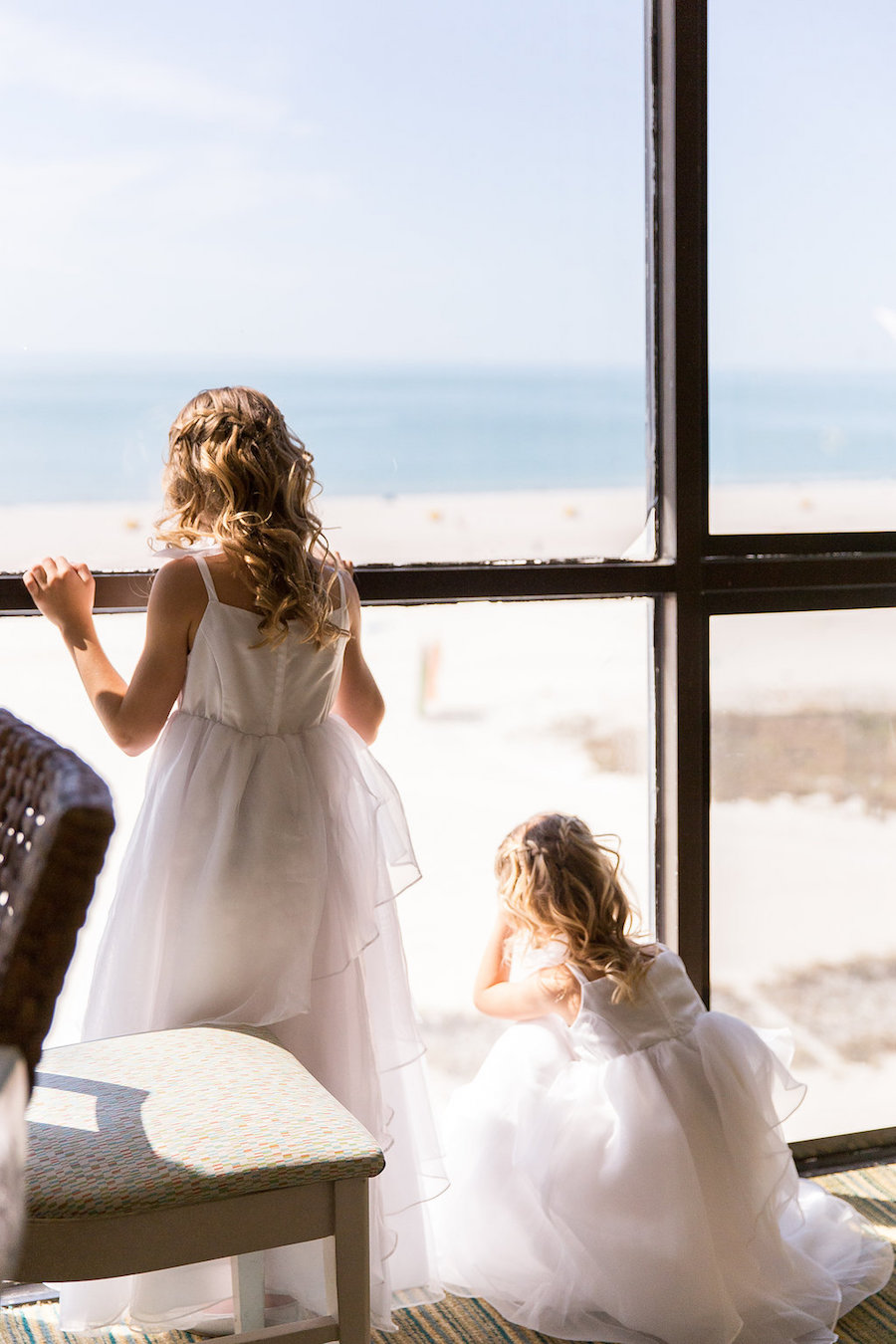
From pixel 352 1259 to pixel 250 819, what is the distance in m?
0.61

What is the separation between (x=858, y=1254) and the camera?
84.1 inches

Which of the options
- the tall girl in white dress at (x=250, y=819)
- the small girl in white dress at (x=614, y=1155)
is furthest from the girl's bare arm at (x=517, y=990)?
the tall girl in white dress at (x=250, y=819)

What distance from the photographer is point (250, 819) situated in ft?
6.05

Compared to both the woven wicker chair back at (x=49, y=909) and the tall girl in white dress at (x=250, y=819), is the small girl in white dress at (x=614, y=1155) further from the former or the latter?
the woven wicker chair back at (x=49, y=909)

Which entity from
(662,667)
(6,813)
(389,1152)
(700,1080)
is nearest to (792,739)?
(662,667)

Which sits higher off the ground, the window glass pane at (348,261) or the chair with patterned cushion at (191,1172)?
the window glass pane at (348,261)

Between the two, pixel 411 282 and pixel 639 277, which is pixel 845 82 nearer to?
pixel 639 277

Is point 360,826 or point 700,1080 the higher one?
point 360,826

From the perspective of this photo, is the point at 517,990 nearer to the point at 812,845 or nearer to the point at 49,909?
the point at 812,845

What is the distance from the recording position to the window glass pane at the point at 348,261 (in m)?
1.92

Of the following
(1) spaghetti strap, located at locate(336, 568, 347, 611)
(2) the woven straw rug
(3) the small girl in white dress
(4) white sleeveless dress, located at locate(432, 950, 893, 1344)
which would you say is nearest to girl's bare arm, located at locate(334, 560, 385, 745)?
(1) spaghetti strap, located at locate(336, 568, 347, 611)

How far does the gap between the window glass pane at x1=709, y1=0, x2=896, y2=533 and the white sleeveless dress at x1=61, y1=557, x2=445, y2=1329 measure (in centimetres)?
87

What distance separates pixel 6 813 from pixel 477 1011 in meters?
1.27

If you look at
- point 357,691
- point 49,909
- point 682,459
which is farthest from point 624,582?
point 49,909
